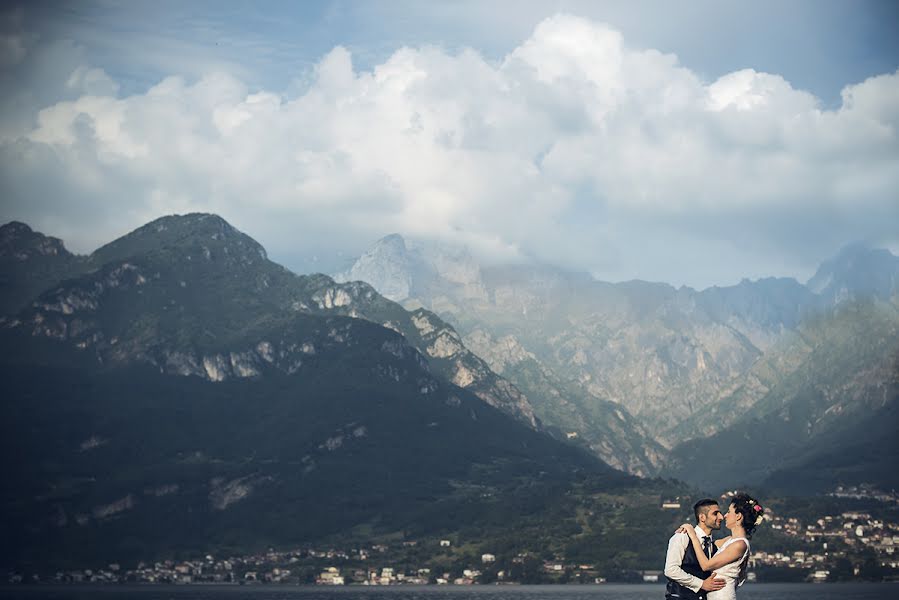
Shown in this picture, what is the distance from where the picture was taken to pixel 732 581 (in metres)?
28.3

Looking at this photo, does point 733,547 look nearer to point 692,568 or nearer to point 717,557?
point 717,557

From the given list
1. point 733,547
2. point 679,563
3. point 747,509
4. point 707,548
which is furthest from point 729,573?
point 747,509

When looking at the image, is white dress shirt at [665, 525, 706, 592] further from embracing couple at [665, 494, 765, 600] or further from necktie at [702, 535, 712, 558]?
necktie at [702, 535, 712, 558]

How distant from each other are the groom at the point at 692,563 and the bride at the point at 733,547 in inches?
7.4

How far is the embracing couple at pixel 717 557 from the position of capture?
91.7ft

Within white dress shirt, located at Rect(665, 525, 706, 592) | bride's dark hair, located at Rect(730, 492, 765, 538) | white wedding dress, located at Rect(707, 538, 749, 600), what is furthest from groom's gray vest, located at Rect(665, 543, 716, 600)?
bride's dark hair, located at Rect(730, 492, 765, 538)

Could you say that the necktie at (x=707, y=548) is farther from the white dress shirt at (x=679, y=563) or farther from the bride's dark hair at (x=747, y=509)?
the bride's dark hair at (x=747, y=509)

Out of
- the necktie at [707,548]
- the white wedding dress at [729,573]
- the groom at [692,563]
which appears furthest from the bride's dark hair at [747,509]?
the necktie at [707,548]

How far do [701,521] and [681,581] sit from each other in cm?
179

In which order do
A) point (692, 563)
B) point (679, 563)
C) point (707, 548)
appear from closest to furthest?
point (679, 563) < point (692, 563) < point (707, 548)

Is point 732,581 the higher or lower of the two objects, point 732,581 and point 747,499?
the lower

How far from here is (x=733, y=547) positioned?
27.8m

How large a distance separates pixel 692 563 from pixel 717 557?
784 mm

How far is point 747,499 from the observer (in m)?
28.2
